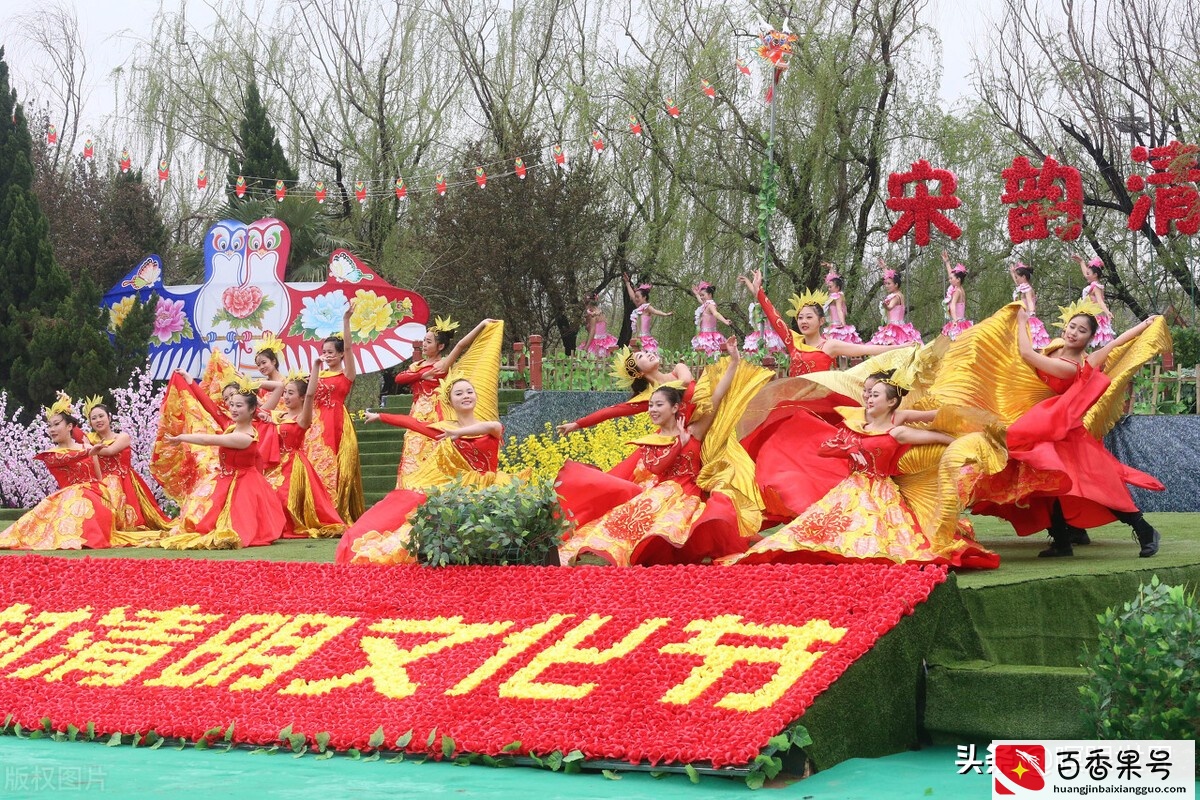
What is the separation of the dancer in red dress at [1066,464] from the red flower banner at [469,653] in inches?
63.4

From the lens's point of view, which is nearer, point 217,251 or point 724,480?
point 724,480

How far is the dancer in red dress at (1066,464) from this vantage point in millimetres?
7004

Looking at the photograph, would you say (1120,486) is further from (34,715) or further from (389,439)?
(389,439)

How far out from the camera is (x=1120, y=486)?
23.3 feet

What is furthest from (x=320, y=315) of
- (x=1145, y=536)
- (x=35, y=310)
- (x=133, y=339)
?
(x=1145, y=536)

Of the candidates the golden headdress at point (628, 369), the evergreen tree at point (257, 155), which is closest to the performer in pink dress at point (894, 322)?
the golden headdress at point (628, 369)

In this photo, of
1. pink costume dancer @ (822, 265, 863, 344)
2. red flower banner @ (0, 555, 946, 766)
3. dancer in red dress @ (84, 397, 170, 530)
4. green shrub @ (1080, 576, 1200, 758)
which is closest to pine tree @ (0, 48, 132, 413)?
dancer in red dress @ (84, 397, 170, 530)

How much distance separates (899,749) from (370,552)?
10.9 ft

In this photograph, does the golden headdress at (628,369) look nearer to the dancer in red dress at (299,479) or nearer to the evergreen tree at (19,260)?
the dancer in red dress at (299,479)

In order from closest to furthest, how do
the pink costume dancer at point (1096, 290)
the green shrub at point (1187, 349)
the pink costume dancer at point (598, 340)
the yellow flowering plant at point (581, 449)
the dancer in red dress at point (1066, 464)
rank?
the dancer in red dress at point (1066, 464) → the pink costume dancer at point (1096, 290) → the yellow flowering plant at point (581, 449) → the green shrub at point (1187, 349) → the pink costume dancer at point (598, 340)

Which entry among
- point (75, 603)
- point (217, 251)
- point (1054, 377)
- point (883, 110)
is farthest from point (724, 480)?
point (883, 110)

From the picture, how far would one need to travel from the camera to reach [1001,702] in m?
5.21

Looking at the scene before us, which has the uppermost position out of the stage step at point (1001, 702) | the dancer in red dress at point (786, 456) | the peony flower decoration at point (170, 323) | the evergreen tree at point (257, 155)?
the evergreen tree at point (257, 155)

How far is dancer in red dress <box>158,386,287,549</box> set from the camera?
9.70m
